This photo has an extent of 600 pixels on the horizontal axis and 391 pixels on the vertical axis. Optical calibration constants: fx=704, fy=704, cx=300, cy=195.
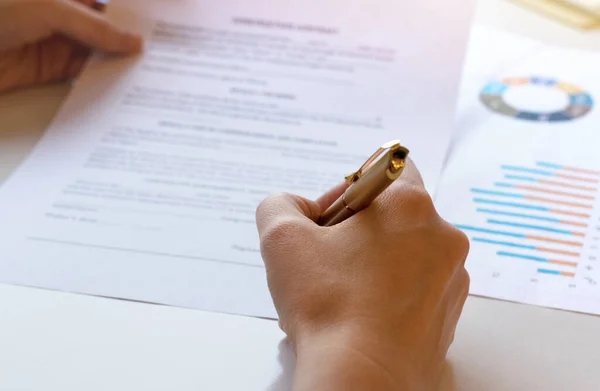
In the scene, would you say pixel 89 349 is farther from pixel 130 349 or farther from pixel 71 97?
pixel 71 97

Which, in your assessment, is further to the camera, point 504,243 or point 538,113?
point 538,113

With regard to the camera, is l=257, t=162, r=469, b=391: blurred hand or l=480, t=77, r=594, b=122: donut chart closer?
l=257, t=162, r=469, b=391: blurred hand

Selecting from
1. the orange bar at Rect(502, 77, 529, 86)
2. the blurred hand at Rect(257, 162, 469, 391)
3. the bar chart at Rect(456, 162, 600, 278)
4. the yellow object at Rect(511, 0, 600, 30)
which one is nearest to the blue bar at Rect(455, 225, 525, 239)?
the bar chart at Rect(456, 162, 600, 278)

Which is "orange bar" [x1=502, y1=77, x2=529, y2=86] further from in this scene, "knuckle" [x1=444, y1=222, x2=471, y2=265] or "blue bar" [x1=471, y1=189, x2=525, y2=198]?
"knuckle" [x1=444, y1=222, x2=471, y2=265]

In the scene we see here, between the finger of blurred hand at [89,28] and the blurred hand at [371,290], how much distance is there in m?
0.37

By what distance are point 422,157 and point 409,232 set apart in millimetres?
208

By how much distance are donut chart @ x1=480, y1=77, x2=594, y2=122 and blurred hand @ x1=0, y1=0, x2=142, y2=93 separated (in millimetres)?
379

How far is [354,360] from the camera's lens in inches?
15.1

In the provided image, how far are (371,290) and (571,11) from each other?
0.58 m

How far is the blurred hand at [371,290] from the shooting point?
389 mm

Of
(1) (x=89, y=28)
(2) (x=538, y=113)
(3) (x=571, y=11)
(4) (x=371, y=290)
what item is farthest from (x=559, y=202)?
(1) (x=89, y=28)

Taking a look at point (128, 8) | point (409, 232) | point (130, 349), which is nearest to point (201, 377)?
point (130, 349)

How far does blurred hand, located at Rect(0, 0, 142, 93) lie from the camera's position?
71cm

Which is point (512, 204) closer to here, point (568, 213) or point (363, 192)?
point (568, 213)
